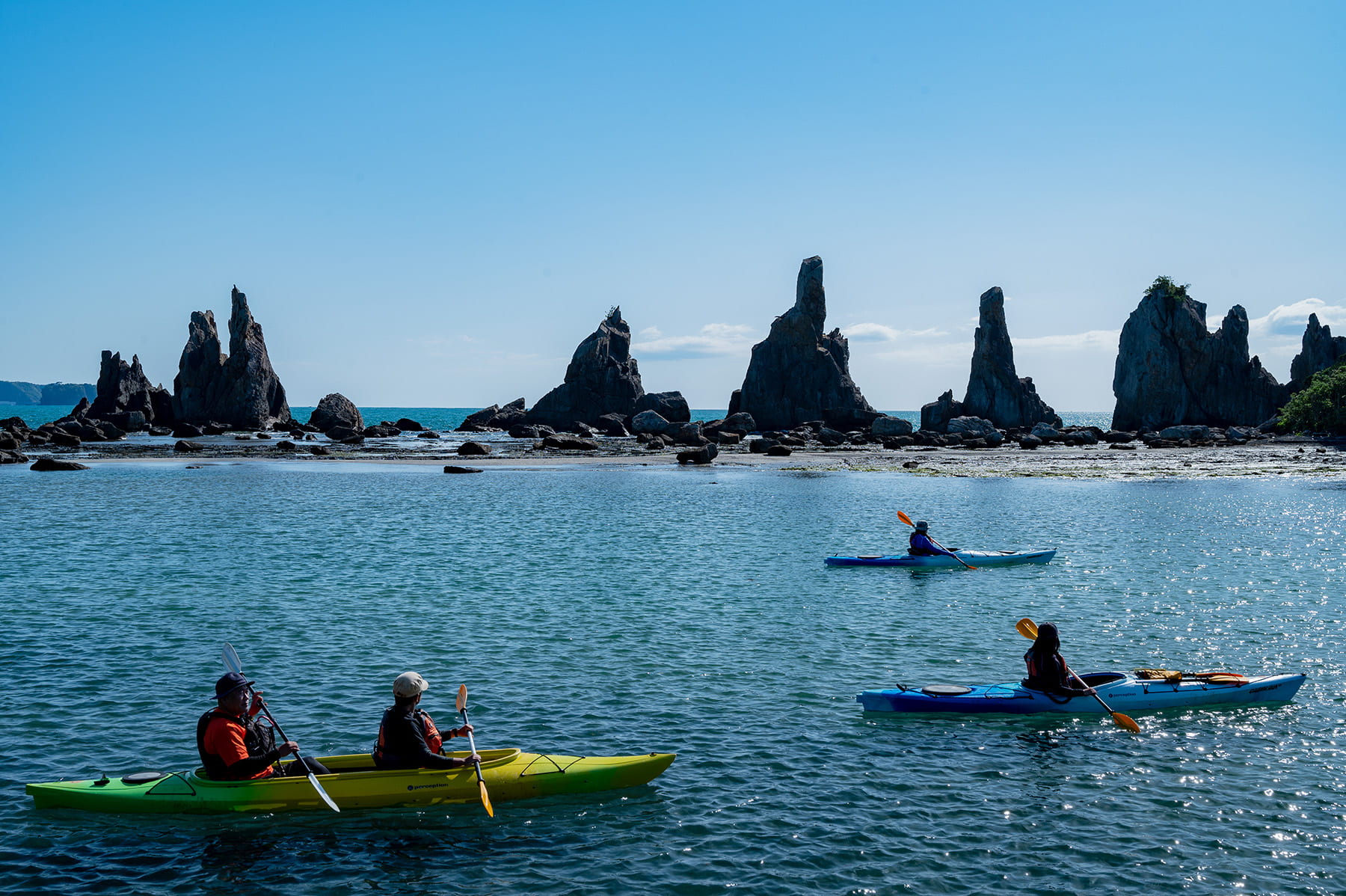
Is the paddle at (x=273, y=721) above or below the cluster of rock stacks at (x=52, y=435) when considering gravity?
below

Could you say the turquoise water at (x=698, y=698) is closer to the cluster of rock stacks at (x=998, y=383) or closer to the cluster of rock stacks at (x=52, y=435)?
the cluster of rock stacks at (x=52, y=435)

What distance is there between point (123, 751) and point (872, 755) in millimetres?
10964

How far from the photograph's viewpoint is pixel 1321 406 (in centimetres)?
8306

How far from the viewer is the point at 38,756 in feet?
43.6

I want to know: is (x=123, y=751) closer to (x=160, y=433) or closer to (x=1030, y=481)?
(x=1030, y=481)

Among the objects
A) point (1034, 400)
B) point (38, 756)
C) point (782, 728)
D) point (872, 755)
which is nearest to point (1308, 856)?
point (872, 755)

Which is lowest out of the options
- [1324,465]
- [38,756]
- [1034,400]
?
[38,756]

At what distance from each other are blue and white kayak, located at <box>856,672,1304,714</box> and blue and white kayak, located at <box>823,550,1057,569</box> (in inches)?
546

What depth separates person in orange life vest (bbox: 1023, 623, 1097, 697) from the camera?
1523cm

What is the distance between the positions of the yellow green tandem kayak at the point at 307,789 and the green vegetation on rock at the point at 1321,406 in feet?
304

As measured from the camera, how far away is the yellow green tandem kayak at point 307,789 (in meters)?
11.6

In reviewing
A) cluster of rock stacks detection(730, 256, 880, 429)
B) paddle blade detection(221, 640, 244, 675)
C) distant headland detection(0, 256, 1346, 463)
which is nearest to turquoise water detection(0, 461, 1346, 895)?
paddle blade detection(221, 640, 244, 675)

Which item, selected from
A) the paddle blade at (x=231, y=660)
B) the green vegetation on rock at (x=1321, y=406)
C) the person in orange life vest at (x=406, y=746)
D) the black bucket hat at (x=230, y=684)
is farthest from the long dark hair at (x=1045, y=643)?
the green vegetation on rock at (x=1321, y=406)

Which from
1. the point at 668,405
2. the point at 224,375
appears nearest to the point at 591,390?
the point at 668,405
